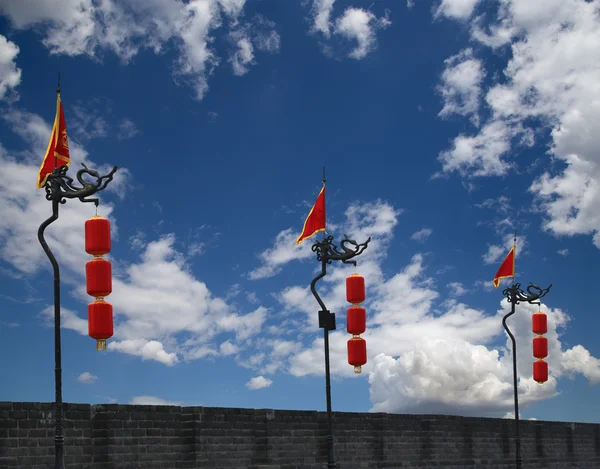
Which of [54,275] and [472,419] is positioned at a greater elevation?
[54,275]

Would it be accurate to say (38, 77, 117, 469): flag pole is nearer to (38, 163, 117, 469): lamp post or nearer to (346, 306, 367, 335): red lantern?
(38, 163, 117, 469): lamp post

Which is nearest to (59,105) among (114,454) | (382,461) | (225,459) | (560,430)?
(114,454)

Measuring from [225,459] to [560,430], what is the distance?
50.9 feet

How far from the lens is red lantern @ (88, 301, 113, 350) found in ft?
42.7

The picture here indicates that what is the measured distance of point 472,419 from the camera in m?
23.5

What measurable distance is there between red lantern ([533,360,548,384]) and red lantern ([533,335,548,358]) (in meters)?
0.23

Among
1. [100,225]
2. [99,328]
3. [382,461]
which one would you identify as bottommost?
[382,461]

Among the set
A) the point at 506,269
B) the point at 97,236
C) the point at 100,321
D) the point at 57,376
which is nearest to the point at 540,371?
the point at 506,269

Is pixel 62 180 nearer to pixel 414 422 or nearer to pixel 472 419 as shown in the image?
pixel 414 422

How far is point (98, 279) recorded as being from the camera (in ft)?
42.6

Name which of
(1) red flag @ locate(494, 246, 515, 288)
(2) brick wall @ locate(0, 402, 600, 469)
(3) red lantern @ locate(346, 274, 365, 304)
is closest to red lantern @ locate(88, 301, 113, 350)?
(2) brick wall @ locate(0, 402, 600, 469)

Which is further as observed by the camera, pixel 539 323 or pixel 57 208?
pixel 539 323

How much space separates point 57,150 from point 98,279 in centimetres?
221

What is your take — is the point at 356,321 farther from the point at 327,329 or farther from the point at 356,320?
the point at 327,329
